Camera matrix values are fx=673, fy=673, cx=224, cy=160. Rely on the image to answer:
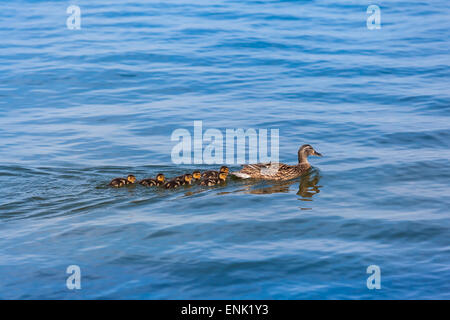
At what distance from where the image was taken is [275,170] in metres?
11.5

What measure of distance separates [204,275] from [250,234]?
4.58ft

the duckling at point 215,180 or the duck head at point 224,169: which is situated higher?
the duck head at point 224,169

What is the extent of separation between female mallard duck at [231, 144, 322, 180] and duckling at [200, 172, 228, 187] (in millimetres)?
340

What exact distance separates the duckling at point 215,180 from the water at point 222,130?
0.55ft

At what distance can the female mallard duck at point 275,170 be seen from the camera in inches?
448

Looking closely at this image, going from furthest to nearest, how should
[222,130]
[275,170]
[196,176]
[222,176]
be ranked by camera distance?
[222,130], [275,170], [222,176], [196,176]

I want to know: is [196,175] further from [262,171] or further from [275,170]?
[275,170]

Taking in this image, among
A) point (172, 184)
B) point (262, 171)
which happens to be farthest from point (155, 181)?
point (262, 171)

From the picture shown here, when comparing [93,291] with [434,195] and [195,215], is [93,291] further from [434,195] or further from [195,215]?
[434,195]

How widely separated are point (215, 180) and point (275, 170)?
1.11m

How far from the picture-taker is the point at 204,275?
7867mm

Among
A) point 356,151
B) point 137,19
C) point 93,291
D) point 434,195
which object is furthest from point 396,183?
point 137,19

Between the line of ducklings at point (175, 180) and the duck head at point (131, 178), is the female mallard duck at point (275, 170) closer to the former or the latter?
the line of ducklings at point (175, 180)

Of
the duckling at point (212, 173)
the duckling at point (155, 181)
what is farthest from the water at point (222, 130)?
the duckling at point (212, 173)
